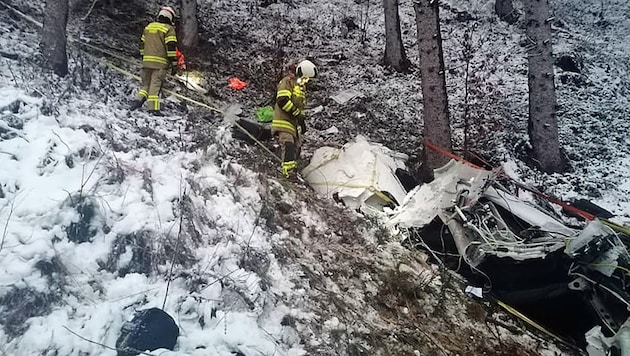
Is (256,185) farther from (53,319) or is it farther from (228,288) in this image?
(53,319)

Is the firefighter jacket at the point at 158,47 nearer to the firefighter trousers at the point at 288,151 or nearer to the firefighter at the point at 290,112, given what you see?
the firefighter at the point at 290,112

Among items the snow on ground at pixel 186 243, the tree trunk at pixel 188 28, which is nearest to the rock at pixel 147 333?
the snow on ground at pixel 186 243

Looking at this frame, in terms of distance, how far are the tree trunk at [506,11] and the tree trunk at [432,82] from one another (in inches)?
337

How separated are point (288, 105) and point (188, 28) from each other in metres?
5.19

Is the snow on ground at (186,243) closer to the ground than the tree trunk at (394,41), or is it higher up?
closer to the ground

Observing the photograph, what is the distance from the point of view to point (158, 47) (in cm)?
741

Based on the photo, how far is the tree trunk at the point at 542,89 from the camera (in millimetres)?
8305

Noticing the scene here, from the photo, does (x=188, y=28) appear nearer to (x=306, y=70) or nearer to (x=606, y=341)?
(x=306, y=70)

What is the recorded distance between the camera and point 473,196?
18.2 ft

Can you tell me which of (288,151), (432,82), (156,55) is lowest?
(288,151)

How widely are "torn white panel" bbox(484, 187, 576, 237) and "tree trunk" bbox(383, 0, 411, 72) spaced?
6557mm

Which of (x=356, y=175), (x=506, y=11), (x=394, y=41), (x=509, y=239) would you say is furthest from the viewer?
(x=506, y=11)

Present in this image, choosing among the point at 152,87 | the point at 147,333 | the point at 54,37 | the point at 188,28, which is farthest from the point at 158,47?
the point at 147,333

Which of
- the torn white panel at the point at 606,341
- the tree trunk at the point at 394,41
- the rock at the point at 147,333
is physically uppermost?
the tree trunk at the point at 394,41
